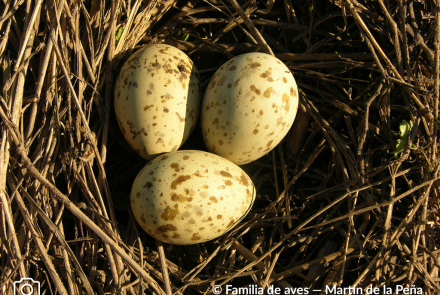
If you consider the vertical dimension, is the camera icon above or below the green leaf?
below

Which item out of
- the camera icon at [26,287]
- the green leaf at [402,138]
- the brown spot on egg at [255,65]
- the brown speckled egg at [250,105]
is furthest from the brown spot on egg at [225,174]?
the camera icon at [26,287]

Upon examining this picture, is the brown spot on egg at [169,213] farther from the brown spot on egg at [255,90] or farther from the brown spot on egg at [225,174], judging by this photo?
the brown spot on egg at [255,90]

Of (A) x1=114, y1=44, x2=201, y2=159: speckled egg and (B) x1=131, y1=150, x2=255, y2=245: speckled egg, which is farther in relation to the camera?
(A) x1=114, y1=44, x2=201, y2=159: speckled egg

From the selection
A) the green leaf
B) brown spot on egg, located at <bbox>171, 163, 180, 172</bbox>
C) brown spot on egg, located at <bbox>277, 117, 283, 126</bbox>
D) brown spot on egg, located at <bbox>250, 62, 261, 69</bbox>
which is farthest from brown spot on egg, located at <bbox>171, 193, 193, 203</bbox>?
the green leaf

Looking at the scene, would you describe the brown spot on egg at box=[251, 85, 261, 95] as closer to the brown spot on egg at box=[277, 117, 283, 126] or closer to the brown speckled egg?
the brown speckled egg

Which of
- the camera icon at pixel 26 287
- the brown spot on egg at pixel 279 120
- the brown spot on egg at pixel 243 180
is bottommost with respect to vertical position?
the camera icon at pixel 26 287

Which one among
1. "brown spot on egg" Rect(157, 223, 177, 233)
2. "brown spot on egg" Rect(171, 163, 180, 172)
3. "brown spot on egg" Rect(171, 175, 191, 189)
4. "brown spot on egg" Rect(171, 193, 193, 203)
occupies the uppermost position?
"brown spot on egg" Rect(171, 163, 180, 172)
